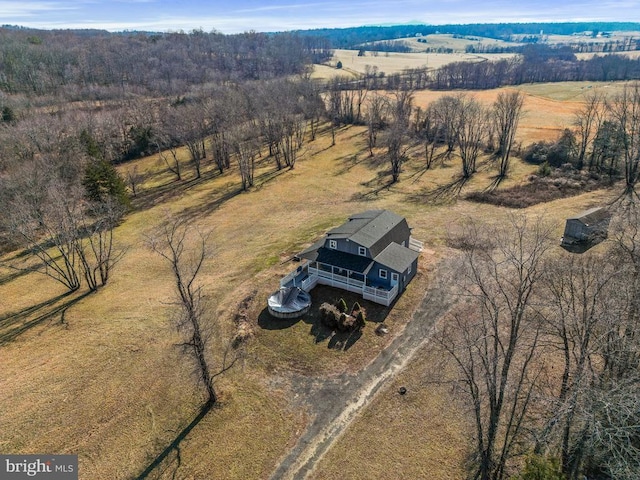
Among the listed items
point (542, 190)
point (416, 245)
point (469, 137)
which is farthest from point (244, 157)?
point (542, 190)

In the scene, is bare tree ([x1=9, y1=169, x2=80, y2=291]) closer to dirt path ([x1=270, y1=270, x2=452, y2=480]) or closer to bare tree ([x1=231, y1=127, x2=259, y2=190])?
bare tree ([x1=231, y1=127, x2=259, y2=190])

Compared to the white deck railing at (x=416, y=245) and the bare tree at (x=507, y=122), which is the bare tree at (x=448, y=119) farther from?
the white deck railing at (x=416, y=245)

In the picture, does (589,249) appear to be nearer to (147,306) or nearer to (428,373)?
(428,373)

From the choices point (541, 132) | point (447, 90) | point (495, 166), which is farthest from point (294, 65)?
point (495, 166)

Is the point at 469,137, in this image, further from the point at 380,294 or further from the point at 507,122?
the point at 380,294

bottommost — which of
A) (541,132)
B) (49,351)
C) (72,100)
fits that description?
(49,351)

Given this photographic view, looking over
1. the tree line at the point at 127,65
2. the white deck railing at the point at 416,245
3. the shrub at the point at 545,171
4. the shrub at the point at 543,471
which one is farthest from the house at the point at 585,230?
the tree line at the point at 127,65

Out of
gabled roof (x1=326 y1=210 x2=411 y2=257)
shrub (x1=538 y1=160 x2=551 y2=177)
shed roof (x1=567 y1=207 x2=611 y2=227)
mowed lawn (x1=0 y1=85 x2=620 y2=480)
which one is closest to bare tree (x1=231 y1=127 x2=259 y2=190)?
mowed lawn (x1=0 y1=85 x2=620 y2=480)
